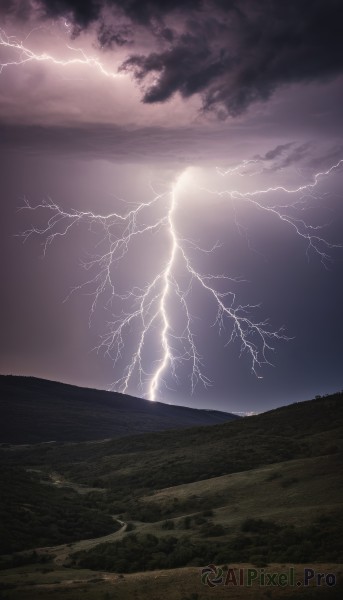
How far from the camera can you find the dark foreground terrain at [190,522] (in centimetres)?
1541

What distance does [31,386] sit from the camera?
128000 mm

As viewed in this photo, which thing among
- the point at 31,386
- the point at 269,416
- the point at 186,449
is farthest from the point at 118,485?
the point at 31,386

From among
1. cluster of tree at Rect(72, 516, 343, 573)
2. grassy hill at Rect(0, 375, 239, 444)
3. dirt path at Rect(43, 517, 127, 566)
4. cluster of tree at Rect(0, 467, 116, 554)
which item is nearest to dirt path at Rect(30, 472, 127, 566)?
dirt path at Rect(43, 517, 127, 566)

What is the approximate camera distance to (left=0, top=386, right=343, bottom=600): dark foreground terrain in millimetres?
15412

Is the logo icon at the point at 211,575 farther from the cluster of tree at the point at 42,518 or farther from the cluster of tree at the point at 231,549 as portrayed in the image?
the cluster of tree at the point at 42,518

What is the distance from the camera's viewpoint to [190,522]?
78.7ft

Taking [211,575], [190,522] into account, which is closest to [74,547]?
[190,522]

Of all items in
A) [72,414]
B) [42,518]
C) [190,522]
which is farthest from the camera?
[72,414]

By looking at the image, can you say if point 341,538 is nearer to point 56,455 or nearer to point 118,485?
point 118,485

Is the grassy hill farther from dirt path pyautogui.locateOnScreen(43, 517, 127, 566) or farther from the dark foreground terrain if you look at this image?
dirt path pyautogui.locateOnScreen(43, 517, 127, 566)

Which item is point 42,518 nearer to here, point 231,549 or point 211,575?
point 231,549

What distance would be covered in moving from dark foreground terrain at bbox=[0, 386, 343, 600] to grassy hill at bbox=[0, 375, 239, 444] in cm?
3889

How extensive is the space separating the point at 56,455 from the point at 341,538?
49.8 m

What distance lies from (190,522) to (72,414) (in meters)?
81.4
